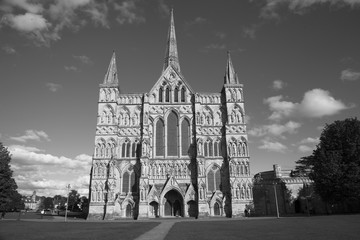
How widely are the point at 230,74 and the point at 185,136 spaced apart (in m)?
15.6

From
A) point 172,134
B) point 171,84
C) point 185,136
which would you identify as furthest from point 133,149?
point 171,84

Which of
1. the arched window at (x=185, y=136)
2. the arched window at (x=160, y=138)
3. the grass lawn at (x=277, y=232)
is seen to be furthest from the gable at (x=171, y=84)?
the grass lawn at (x=277, y=232)

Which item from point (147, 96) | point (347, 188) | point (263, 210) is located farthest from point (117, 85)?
point (347, 188)

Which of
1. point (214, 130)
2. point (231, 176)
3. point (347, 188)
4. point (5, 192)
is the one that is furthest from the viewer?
point (214, 130)

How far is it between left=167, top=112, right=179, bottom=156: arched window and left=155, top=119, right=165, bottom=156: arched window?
1.10 meters

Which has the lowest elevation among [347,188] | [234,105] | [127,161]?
[347,188]

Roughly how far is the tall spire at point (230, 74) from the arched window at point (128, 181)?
82.3 ft

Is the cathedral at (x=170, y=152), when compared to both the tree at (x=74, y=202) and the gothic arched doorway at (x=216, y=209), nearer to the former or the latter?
the gothic arched doorway at (x=216, y=209)

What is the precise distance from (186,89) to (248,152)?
16728mm

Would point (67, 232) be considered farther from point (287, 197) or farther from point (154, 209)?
point (287, 197)

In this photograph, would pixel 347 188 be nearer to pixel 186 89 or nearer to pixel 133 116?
pixel 186 89

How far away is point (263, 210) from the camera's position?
174ft

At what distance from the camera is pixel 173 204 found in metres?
47.0

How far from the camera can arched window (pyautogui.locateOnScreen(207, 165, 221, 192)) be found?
157 feet
